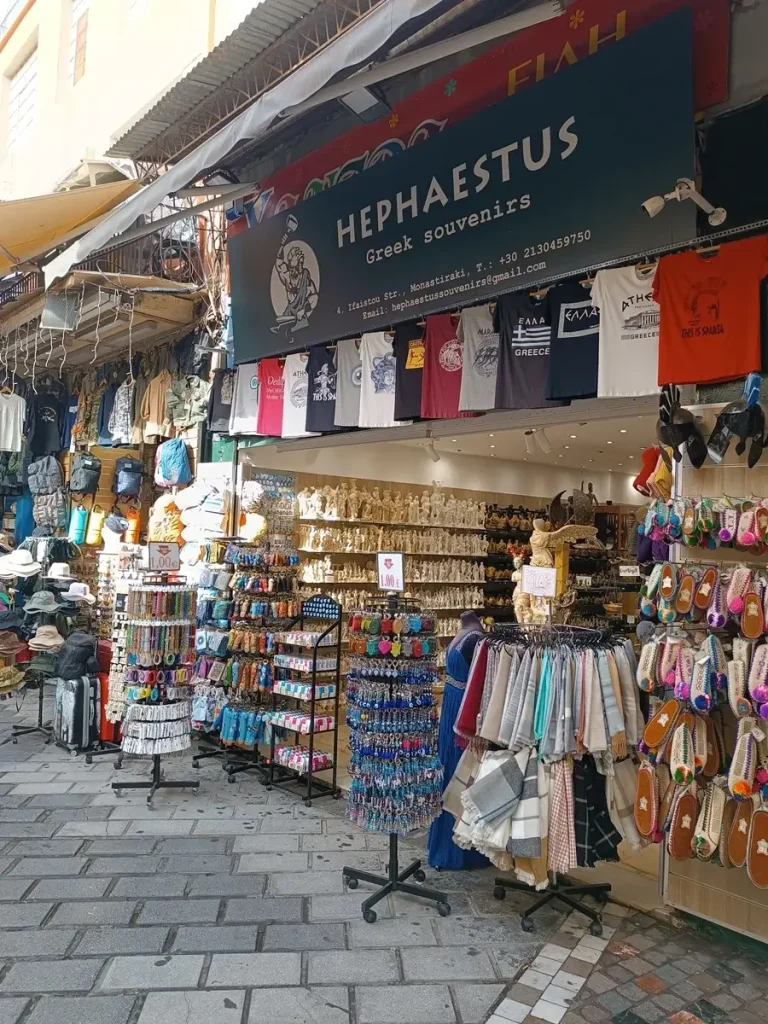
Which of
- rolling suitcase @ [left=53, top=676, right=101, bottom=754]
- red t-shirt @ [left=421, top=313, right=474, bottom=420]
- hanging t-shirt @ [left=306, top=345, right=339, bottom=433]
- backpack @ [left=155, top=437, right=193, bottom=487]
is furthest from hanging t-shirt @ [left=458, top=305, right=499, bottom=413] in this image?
backpack @ [left=155, top=437, right=193, bottom=487]

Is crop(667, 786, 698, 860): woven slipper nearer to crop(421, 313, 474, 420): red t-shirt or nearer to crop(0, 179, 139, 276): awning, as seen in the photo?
crop(421, 313, 474, 420): red t-shirt

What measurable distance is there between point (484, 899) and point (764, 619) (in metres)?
2.16

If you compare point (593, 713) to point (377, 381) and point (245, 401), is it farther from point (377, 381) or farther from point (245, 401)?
point (245, 401)

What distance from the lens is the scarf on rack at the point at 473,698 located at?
3.93 m

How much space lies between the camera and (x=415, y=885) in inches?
163

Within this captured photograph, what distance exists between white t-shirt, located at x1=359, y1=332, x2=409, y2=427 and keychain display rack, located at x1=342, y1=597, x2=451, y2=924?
7.54 feet

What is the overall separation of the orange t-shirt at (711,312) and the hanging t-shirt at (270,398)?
12.9ft

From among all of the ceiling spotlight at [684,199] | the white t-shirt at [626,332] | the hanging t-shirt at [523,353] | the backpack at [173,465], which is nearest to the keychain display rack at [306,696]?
the hanging t-shirt at [523,353]

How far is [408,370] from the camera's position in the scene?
582 centimetres

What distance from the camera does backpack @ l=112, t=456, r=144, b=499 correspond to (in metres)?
10.2

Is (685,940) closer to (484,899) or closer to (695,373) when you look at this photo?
(484,899)

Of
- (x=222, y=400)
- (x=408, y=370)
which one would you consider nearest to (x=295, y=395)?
(x=222, y=400)

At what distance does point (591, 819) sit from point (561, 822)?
170mm

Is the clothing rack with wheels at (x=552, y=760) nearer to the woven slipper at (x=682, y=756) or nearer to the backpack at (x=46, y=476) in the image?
the woven slipper at (x=682, y=756)
